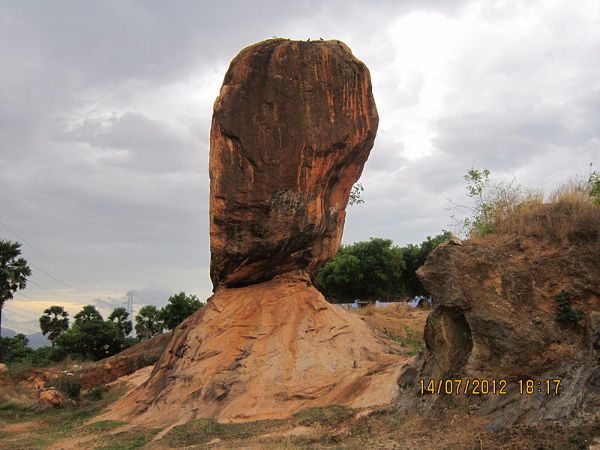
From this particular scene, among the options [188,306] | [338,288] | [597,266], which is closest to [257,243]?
[597,266]

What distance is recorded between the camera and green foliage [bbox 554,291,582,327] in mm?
9266

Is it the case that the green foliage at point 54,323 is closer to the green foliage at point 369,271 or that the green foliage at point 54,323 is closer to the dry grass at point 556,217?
the green foliage at point 369,271

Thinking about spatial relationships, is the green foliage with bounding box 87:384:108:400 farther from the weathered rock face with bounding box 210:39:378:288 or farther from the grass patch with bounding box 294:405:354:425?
the grass patch with bounding box 294:405:354:425

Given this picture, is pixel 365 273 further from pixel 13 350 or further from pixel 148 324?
pixel 13 350

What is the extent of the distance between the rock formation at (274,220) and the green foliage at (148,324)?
86.1ft

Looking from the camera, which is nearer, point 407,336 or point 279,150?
point 279,150

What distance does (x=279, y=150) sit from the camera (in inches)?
683

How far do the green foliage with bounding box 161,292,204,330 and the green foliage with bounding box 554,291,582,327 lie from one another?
117 feet

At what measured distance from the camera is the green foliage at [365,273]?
39750 mm

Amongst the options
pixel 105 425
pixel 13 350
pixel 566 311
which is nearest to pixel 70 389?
pixel 105 425

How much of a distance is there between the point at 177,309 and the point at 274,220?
1107 inches

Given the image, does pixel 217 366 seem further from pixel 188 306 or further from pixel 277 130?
pixel 188 306

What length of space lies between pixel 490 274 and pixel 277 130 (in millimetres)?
9367

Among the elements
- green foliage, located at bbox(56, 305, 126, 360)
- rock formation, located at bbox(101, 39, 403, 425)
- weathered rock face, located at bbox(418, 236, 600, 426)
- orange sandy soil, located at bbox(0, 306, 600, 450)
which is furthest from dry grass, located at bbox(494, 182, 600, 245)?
green foliage, located at bbox(56, 305, 126, 360)
